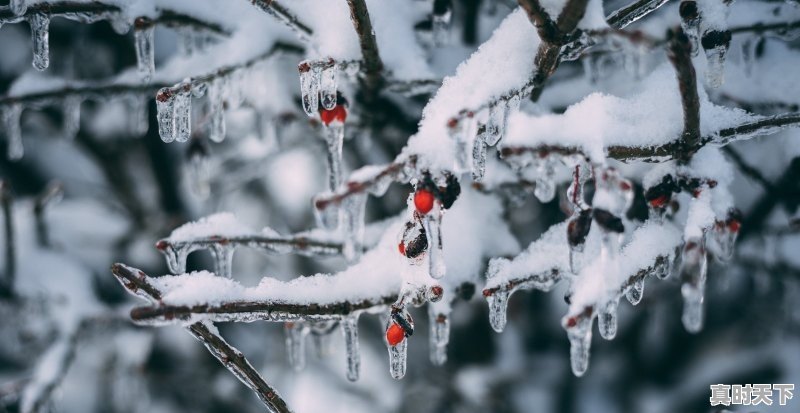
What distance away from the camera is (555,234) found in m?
1.61

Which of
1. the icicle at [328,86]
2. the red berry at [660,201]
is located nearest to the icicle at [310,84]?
the icicle at [328,86]

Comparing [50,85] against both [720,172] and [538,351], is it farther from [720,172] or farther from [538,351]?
[538,351]

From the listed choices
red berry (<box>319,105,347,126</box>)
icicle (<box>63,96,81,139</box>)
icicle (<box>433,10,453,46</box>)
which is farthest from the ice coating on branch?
icicle (<box>63,96,81,139</box>)

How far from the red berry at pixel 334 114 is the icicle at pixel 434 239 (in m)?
0.54

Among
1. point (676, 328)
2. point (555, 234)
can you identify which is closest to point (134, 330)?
point (555, 234)

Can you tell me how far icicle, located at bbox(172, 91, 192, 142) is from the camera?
1.54m

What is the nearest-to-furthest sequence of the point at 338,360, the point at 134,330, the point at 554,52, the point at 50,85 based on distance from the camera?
1. the point at 554,52
2. the point at 50,85
3. the point at 134,330
4. the point at 338,360

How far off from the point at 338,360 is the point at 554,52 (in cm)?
331

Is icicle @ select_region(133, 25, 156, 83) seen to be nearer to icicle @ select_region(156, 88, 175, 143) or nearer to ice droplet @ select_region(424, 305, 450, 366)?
icicle @ select_region(156, 88, 175, 143)

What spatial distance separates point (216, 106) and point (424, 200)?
89 cm

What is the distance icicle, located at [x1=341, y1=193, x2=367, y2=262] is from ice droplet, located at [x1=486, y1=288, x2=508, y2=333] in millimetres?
358

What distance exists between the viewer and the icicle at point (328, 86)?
149 centimetres

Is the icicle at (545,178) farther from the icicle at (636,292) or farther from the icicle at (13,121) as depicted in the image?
the icicle at (13,121)

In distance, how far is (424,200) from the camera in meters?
1.15
